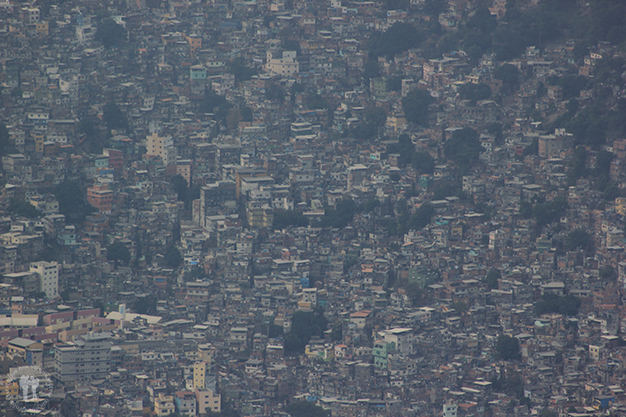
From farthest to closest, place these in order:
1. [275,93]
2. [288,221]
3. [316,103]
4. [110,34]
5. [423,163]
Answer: [110,34] < [275,93] < [316,103] < [423,163] < [288,221]

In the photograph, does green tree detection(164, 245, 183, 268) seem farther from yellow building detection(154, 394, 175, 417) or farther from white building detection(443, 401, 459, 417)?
white building detection(443, 401, 459, 417)

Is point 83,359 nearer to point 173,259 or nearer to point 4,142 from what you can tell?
point 173,259

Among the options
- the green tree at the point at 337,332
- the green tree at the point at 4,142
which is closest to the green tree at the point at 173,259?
the green tree at the point at 337,332

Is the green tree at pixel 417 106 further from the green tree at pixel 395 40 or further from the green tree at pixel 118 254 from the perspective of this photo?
the green tree at pixel 118 254

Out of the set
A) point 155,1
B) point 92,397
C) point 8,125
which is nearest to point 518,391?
point 92,397

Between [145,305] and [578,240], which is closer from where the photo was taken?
[145,305]

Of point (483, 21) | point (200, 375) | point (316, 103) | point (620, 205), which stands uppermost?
point (483, 21)

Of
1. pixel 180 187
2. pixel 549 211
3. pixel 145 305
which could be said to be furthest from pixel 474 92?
pixel 145 305
